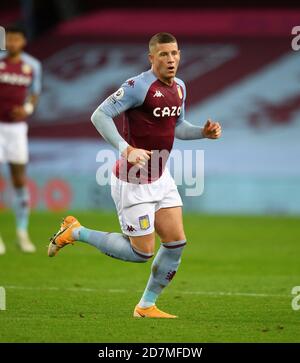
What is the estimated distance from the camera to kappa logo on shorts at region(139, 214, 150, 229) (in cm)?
838

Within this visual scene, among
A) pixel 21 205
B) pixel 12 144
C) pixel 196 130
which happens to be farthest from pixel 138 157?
pixel 12 144

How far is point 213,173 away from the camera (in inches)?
847

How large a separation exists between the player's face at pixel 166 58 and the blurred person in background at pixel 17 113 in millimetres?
5575

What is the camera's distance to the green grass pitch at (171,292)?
25.2 feet

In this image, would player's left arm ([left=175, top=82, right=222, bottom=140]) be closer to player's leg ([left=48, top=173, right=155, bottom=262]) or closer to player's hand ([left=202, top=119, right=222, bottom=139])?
player's hand ([left=202, top=119, right=222, bottom=139])

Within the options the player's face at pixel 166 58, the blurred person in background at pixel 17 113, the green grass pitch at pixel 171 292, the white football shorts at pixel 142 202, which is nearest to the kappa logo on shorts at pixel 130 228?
the white football shorts at pixel 142 202

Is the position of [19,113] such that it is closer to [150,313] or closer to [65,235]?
[65,235]

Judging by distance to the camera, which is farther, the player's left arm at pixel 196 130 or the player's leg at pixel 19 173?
the player's leg at pixel 19 173

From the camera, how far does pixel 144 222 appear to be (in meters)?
8.39

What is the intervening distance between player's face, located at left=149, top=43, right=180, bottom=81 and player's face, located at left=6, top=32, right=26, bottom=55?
5.26m

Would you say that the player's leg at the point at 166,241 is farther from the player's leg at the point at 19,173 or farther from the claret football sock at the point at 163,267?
the player's leg at the point at 19,173

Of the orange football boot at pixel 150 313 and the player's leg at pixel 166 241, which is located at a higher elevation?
the player's leg at pixel 166 241
